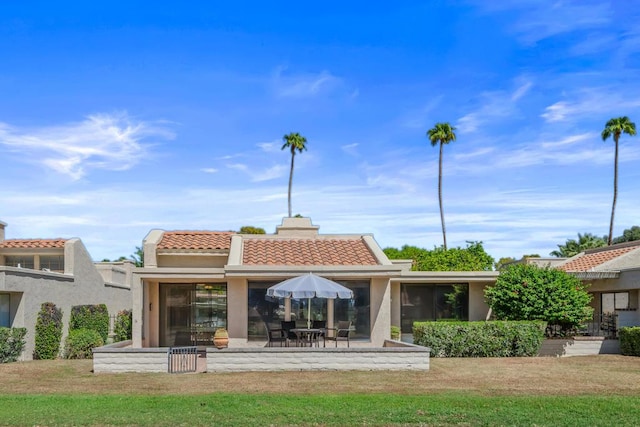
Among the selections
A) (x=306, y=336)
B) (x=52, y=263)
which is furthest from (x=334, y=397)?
(x=52, y=263)

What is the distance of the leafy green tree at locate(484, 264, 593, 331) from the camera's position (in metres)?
24.6

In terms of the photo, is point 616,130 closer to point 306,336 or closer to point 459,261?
point 459,261

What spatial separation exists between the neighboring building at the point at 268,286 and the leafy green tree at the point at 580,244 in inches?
1056

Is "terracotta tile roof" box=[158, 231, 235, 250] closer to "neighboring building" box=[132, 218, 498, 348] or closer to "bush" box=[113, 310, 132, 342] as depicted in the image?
"neighboring building" box=[132, 218, 498, 348]

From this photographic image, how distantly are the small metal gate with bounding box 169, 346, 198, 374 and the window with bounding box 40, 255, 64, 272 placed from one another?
17.8 meters

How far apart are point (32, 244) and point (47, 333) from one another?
8970mm

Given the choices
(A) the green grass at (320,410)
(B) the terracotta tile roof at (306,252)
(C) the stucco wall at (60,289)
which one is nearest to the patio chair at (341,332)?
(B) the terracotta tile roof at (306,252)

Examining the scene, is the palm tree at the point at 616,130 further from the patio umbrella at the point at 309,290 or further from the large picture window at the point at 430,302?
the patio umbrella at the point at 309,290

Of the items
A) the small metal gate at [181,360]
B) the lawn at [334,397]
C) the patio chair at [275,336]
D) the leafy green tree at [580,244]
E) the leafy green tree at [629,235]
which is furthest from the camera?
the leafy green tree at [629,235]

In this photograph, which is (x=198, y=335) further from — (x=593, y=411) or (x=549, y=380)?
(x=593, y=411)

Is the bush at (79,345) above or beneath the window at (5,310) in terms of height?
beneath

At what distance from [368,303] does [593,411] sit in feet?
37.6

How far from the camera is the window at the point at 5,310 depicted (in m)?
24.1

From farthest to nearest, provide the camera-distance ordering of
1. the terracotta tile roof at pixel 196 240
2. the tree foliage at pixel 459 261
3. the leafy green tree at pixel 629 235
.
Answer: the leafy green tree at pixel 629 235, the tree foliage at pixel 459 261, the terracotta tile roof at pixel 196 240
